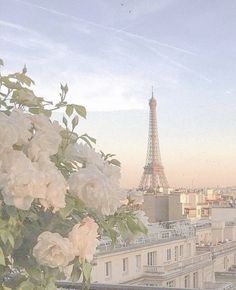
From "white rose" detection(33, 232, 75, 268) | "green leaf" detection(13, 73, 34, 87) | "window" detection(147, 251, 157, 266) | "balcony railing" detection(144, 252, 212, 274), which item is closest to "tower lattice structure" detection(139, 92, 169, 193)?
"balcony railing" detection(144, 252, 212, 274)

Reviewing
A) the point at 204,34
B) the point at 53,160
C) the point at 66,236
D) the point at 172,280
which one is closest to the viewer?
the point at 66,236

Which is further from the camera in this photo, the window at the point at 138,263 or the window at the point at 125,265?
the window at the point at 138,263

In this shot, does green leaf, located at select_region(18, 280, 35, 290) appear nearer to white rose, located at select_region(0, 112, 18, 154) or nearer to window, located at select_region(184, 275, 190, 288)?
white rose, located at select_region(0, 112, 18, 154)

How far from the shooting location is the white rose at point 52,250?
3.58 ft

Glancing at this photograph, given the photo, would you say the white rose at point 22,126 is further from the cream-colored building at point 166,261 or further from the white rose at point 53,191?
the cream-colored building at point 166,261

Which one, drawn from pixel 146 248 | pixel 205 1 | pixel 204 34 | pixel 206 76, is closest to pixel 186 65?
pixel 206 76

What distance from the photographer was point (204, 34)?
1066cm

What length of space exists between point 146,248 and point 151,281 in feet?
3.71

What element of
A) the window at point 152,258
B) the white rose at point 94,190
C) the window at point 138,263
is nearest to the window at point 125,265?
the window at point 138,263

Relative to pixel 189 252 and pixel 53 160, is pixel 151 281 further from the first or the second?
pixel 53 160

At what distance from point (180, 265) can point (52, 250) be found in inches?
743

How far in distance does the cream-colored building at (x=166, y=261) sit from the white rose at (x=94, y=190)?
1193 centimetres

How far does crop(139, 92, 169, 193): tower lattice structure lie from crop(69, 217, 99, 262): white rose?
4779 cm

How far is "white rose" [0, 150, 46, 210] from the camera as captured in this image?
108 centimetres
